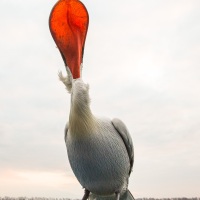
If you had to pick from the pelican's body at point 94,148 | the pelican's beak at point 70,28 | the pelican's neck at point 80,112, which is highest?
the pelican's beak at point 70,28

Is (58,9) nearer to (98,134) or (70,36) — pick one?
(70,36)

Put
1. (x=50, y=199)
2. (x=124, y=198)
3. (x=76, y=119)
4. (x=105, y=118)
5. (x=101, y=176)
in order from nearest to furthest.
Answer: (x=76, y=119)
(x=101, y=176)
(x=105, y=118)
(x=124, y=198)
(x=50, y=199)

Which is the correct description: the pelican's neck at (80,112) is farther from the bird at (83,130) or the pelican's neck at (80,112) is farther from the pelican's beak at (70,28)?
the pelican's beak at (70,28)

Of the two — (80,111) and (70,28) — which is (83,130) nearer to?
(80,111)

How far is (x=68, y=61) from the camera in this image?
23.9 feet

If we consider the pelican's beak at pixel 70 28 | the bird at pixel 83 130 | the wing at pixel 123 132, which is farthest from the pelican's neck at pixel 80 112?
the wing at pixel 123 132

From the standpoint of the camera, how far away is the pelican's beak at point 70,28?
714cm

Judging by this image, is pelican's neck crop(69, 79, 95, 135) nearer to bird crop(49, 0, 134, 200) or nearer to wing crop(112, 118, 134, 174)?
bird crop(49, 0, 134, 200)

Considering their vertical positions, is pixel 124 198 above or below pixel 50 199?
above

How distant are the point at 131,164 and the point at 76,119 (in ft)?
7.12

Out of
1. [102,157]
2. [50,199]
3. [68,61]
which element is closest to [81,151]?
[102,157]

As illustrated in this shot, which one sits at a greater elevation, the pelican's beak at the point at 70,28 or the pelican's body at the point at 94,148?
the pelican's beak at the point at 70,28

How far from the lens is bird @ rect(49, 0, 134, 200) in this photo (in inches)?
268

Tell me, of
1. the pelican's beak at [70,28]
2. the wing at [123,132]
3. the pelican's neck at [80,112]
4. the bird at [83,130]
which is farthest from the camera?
the wing at [123,132]
